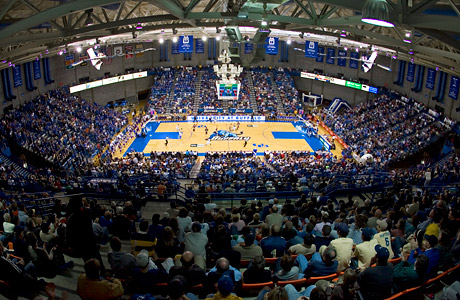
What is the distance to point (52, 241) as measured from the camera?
8.35 m

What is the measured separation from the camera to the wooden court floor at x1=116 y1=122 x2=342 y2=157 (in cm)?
3712

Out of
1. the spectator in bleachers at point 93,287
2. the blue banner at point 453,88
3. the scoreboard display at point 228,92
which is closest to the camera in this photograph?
the spectator in bleachers at point 93,287

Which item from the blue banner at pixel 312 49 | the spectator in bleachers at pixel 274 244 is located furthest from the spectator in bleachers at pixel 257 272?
the blue banner at pixel 312 49

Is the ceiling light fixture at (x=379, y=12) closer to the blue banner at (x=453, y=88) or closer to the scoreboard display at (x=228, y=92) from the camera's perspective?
the blue banner at (x=453, y=88)

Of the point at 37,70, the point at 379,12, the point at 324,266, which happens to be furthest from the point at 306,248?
the point at 37,70

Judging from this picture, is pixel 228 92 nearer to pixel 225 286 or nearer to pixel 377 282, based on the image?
pixel 377 282

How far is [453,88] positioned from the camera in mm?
34375

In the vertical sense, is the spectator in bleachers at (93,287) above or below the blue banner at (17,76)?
above

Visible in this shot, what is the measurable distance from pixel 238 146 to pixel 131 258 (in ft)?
102

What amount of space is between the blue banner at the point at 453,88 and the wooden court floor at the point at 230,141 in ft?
37.2

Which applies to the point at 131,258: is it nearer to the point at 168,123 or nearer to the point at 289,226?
the point at 289,226

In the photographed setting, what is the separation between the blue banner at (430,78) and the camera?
37.4 m

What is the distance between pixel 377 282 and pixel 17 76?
37.8 m

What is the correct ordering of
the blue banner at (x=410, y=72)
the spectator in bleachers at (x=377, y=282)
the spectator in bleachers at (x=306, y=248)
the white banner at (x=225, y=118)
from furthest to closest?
the white banner at (x=225, y=118)
the blue banner at (x=410, y=72)
the spectator in bleachers at (x=306, y=248)
the spectator in bleachers at (x=377, y=282)
